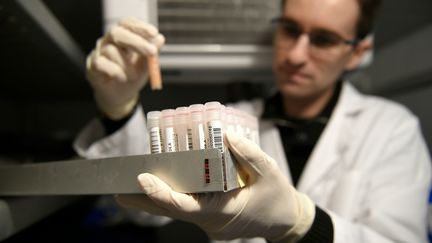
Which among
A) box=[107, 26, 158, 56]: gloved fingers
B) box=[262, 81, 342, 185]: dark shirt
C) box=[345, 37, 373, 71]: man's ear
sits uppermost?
box=[107, 26, 158, 56]: gloved fingers

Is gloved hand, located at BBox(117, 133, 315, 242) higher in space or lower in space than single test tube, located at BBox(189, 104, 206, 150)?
lower

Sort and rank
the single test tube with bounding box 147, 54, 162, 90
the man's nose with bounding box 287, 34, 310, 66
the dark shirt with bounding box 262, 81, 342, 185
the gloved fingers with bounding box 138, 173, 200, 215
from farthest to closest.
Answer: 1. the dark shirt with bounding box 262, 81, 342, 185
2. the man's nose with bounding box 287, 34, 310, 66
3. the single test tube with bounding box 147, 54, 162, 90
4. the gloved fingers with bounding box 138, 173, 200, 215

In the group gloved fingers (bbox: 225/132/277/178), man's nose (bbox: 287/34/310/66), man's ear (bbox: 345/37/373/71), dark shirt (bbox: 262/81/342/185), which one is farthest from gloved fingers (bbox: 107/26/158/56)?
man's ear (bbox: 345/37/373/71)

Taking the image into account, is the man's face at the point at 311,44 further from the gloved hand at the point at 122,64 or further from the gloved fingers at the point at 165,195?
the gloved fingers at the point at 165,195

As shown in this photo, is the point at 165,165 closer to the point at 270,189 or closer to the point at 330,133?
the point at 270,189

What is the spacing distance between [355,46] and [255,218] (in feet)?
2.50

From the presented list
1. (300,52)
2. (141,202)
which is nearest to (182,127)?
(141,202)

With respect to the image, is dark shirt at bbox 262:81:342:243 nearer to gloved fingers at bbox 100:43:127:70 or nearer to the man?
the man

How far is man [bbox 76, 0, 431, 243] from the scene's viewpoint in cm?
66

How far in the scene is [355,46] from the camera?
112cm

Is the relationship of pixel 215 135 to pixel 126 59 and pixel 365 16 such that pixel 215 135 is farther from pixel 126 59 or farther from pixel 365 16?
pixel 365 16

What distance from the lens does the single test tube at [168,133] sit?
527 millimetres

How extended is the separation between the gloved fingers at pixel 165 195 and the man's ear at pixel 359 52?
2.83 ft

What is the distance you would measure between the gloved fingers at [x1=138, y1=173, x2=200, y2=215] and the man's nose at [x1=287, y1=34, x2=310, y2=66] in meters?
0.63
